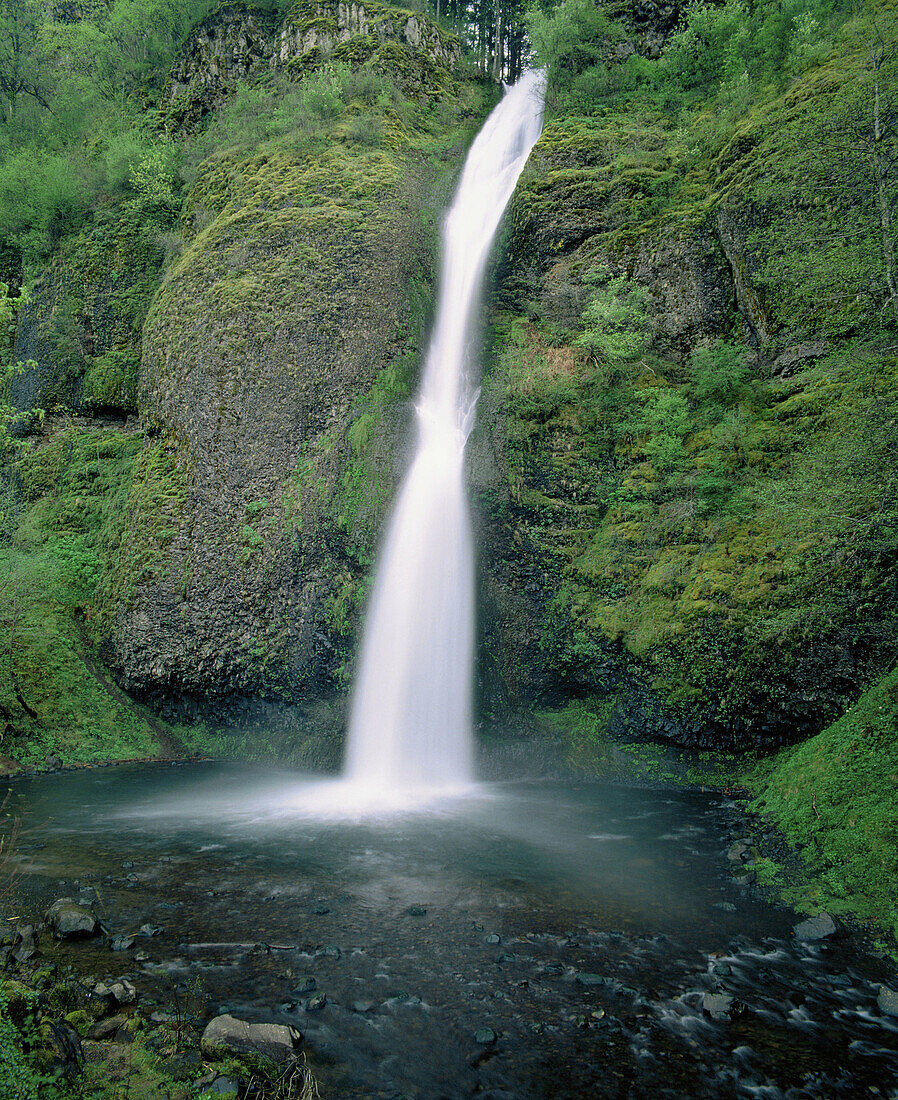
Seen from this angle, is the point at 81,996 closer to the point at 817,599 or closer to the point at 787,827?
the point at 787,827

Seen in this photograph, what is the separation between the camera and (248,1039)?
12.8ft

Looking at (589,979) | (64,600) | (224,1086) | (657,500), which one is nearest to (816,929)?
(589,979)

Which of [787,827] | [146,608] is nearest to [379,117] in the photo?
[146,608]

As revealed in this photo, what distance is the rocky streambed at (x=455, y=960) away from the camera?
3904 millimetres

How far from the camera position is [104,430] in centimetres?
1941

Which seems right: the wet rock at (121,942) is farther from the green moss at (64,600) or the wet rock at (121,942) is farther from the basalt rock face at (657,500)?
the green moss at (64,600)

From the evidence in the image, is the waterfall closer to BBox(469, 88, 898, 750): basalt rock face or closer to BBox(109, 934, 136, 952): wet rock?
BBox(469, 88, 898, 750): basalt rock face

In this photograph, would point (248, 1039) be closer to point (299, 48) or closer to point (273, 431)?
point (273, 431)

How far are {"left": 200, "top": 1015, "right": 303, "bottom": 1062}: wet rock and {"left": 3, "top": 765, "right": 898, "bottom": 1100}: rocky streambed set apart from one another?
13 mm

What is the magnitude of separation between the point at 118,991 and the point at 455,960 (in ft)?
8.53

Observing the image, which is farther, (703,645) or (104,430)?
(104,430)

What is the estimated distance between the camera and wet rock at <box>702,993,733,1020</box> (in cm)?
445

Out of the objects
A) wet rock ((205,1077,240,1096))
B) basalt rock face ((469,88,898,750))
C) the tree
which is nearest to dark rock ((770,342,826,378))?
basalt rock face ((469,88,898,750))

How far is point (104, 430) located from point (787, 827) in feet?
67.2
